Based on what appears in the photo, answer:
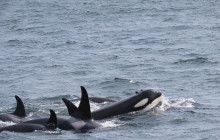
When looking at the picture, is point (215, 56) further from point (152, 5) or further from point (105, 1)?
point (105, 1)

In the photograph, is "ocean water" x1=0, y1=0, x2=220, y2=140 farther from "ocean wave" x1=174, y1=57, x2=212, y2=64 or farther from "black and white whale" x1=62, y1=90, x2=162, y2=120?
"black and white whale" x1=62, y1=90, x2=162, y2=120

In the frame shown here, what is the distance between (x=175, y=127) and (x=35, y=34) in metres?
24.6

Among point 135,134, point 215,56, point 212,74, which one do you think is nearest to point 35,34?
point 215,56

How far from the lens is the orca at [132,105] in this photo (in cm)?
2009

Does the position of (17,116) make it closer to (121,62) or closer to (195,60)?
(121,62)

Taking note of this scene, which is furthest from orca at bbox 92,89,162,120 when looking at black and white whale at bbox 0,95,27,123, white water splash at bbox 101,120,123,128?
black and white whale at bbox 0,95,27,123

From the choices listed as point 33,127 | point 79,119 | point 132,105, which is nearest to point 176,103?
point 132,105

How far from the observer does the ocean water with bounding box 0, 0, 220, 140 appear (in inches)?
770

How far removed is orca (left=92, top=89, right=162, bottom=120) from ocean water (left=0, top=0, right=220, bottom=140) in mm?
266

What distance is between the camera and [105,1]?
58.5 m

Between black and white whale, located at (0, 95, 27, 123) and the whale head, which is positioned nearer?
black and white whale, located at (0, 95, 27, 123)

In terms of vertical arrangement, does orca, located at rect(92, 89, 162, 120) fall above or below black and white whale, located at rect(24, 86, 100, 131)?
below

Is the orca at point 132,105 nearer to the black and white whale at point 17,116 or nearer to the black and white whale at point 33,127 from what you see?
the black and white whale at point 17,116

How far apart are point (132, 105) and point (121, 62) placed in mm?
10434
